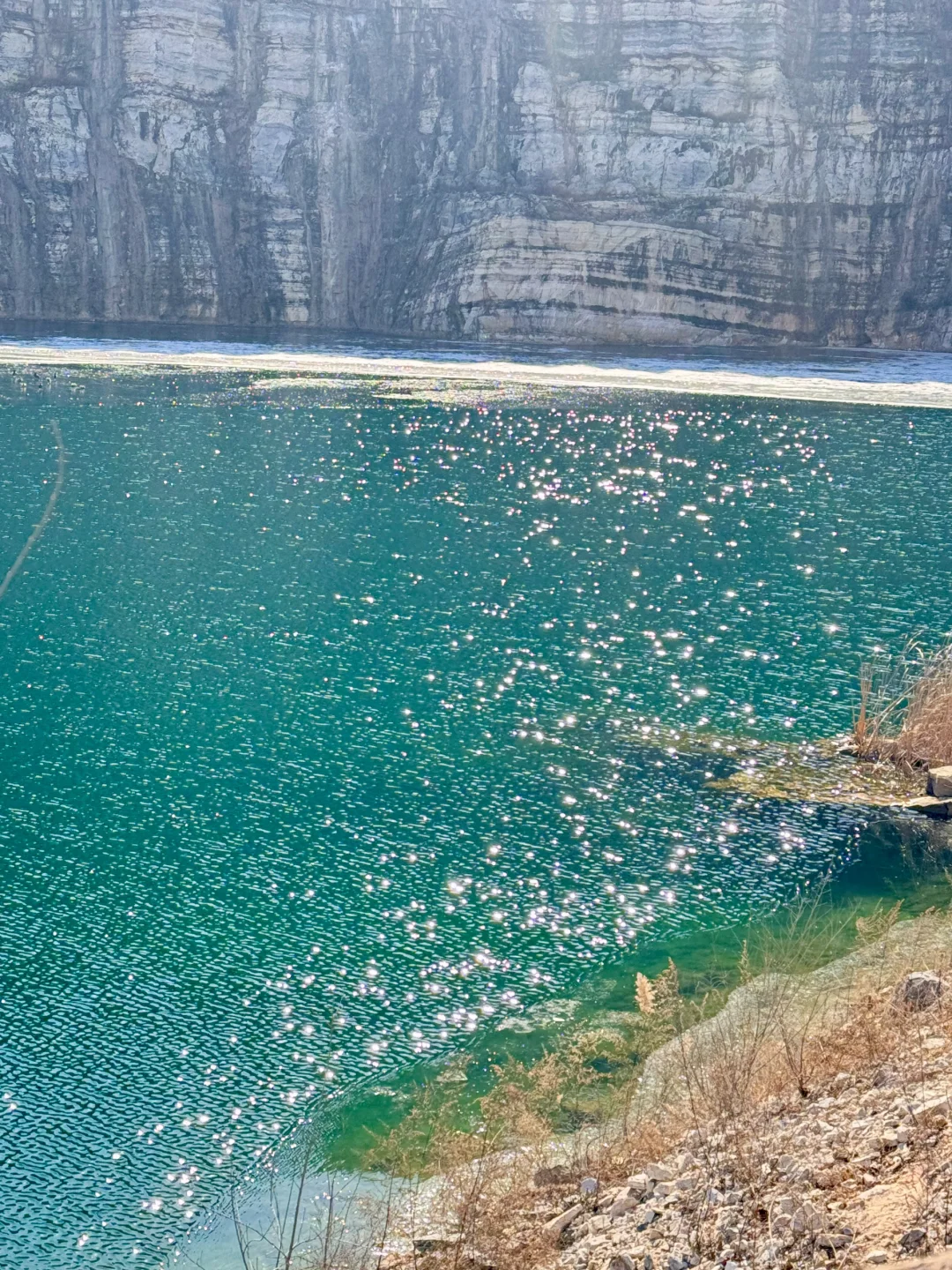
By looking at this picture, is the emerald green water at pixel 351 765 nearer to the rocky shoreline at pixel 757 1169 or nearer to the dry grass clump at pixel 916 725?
the dry grass clump at pixel 916 725

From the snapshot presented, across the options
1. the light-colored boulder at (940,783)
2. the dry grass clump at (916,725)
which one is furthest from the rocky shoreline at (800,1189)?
the dry grass clump at (916,725)

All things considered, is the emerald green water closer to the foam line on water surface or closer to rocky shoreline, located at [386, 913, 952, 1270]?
rocky shoreline, located at [386, 913, 952, 1270]

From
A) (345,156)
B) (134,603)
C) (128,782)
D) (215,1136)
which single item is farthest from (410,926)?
(345,156)

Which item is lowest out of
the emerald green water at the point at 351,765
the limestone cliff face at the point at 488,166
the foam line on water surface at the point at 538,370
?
the emerald green water at the point at 351,765

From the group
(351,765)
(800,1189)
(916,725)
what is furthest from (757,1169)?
(916,725)

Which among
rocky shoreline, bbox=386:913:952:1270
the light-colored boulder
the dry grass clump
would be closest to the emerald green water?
the dry grass clump

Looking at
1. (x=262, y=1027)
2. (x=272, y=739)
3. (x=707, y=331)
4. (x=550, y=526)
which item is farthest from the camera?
(x=707, y=331)

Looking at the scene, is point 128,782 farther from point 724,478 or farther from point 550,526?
point 724,478
